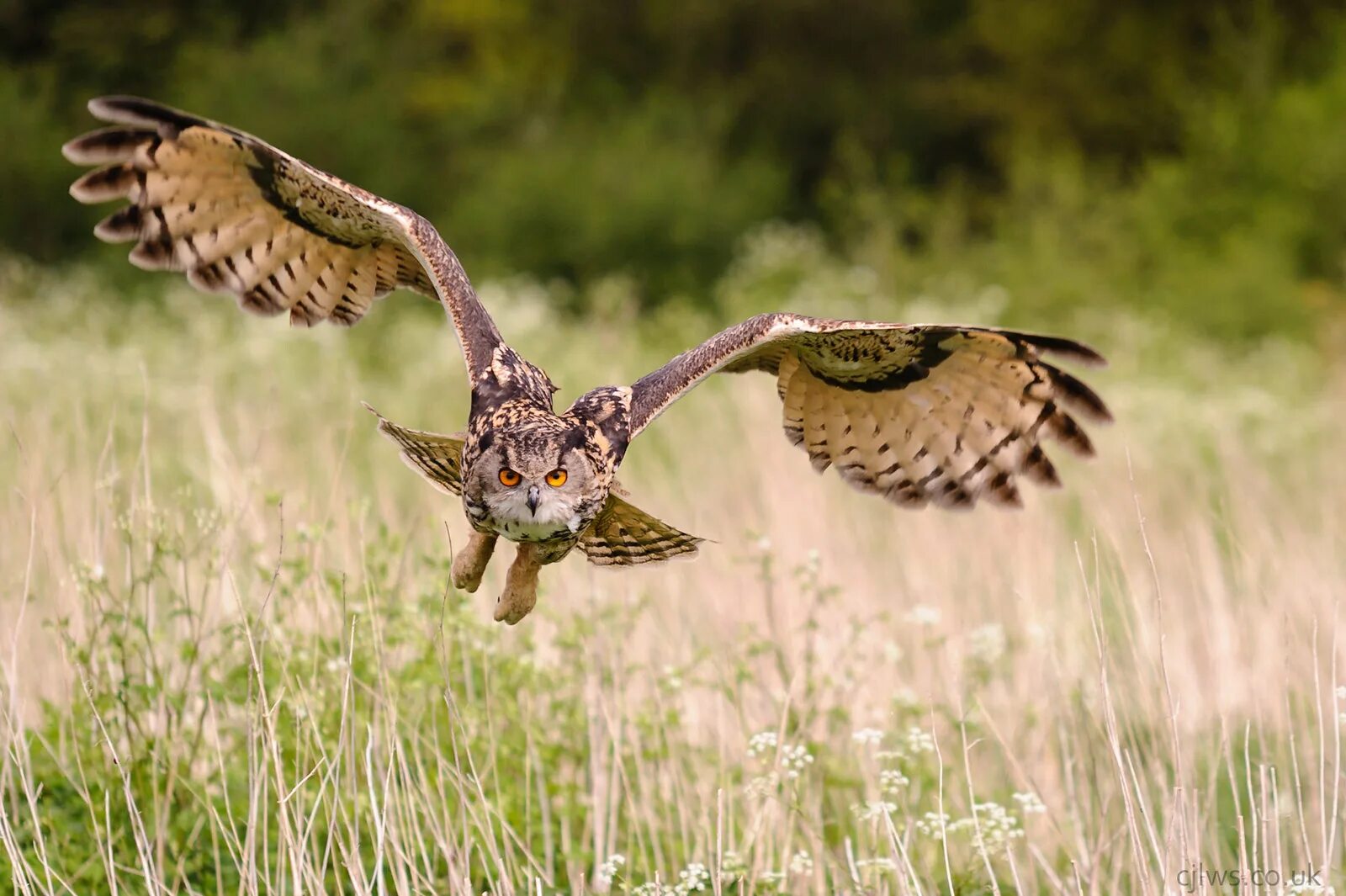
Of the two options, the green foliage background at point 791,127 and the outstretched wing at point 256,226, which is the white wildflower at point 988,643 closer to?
the outstretched wing at point 256,226

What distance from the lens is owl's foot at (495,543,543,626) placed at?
163 inches

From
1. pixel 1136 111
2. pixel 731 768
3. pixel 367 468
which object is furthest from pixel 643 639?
pixel 1136 111

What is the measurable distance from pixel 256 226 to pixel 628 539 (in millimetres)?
1536

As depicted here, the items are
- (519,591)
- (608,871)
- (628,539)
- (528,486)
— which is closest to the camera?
(608,871)

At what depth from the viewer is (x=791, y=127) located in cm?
2322

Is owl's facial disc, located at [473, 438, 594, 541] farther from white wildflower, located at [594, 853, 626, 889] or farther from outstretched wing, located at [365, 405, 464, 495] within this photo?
white wildflower, located at [594, 853, 626, 889]

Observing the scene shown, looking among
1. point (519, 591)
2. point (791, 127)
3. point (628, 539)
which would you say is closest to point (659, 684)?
point (628, 539)

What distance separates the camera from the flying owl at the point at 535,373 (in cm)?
408

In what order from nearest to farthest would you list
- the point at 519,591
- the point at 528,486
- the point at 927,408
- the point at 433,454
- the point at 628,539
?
the point at 528,486, the point at 519,591, the point at 433,454, the point at 628,539, the point at 927,408

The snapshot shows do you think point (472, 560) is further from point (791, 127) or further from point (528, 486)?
point (791, 127)

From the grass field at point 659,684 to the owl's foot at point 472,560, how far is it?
10 centimetres

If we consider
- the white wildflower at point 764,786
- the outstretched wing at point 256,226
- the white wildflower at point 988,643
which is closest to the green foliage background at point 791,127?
the white wildflower at point 988,643

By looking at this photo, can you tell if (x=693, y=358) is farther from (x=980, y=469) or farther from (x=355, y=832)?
(x=355, y=832)

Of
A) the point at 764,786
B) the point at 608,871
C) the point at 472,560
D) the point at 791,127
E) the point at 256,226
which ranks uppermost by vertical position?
the point at 791,127
